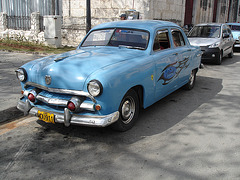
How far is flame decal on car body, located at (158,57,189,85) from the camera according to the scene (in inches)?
193

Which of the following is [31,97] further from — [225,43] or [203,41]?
[225,43]

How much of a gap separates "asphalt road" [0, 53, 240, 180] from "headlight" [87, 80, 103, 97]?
0.78 meters

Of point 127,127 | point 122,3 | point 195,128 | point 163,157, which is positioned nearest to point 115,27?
point 127,127

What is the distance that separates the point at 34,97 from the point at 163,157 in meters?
2.05

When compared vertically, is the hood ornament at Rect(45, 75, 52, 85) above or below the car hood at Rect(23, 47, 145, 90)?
below

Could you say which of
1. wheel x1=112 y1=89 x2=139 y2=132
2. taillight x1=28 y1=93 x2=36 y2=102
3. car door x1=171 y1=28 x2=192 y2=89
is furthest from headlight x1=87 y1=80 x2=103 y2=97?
car door x1=171 y1=28 x2=192 y2=89

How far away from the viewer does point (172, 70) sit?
5207 millimetres

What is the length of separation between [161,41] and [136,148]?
7.86ft

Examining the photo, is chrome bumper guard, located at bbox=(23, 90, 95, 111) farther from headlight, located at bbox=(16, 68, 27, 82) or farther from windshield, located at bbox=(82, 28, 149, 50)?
windshield, located at bbox=(82, 28, 149, 50)

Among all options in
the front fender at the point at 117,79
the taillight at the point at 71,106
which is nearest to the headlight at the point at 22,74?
the taillight at the point at 71,106

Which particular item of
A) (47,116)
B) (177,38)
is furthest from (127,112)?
(177,38)

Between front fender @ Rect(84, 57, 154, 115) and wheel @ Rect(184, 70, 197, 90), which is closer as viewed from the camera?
front fender @ Rect(84, 57, 154, 115)

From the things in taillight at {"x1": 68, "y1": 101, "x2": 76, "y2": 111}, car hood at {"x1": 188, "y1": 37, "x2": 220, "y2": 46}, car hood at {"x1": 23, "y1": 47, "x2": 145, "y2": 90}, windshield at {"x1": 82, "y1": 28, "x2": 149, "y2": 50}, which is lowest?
taillight at {"x1": 68, "y1": 101, "x2": 76, "y2": 111}

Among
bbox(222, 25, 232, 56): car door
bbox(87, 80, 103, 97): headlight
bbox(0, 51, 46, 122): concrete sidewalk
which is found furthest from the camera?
bbox(222, 25, 232, 56): car door
